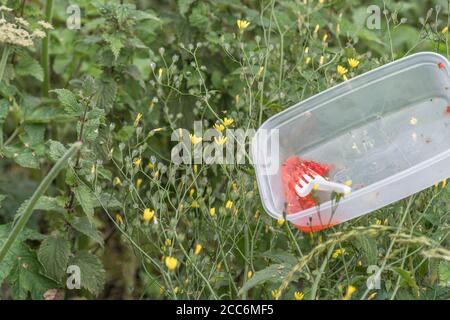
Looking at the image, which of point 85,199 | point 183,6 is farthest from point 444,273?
point 183,6

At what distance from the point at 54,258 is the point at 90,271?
4.3 inches

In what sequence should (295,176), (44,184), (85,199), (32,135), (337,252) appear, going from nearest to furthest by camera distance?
(44,184)
(337,252)
(85,199)
(295,176)
(32,135)

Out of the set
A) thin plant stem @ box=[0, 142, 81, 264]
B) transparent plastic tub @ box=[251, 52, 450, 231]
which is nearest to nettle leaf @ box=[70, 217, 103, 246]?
thin plant stem @ box=[0, 142, 81, 264]

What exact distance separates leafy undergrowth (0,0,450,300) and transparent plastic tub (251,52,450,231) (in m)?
0.06

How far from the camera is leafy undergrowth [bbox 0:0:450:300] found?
5.77 ft

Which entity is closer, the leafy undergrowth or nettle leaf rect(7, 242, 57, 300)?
the leafy undergrowth

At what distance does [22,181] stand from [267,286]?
1.18 meters

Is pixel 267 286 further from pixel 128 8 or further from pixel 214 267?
pixel 128 8

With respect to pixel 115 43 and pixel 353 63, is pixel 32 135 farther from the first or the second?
pixel 353 63

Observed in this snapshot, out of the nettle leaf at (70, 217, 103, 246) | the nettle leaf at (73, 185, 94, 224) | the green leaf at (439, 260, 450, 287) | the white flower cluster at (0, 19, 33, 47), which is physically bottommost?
the green leaf at (439, 260, 450, 287)

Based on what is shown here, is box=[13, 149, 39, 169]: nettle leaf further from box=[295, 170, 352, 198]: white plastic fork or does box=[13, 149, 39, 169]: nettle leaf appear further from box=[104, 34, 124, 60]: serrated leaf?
box=[295, 170, 352, 198]: white plastic fork

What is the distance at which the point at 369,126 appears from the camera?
7.11 feet

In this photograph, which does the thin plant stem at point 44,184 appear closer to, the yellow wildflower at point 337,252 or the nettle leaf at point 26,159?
the nettle leaf at point 26,159
